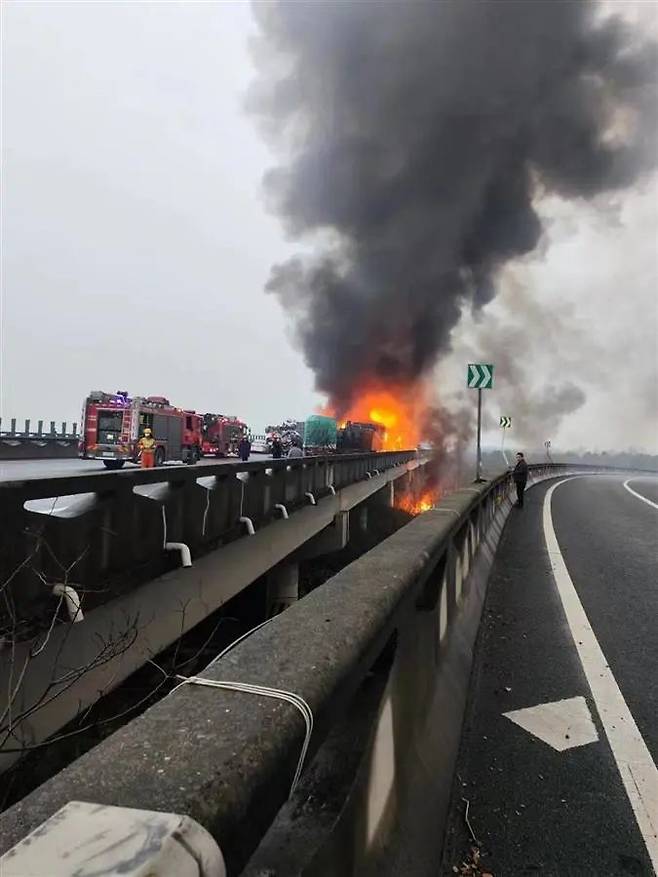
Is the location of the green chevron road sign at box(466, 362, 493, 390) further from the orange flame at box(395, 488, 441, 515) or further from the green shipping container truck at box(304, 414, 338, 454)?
the green shipping container truck at box(304, 414, 338, 454)

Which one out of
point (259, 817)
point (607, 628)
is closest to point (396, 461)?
point (607, 628)

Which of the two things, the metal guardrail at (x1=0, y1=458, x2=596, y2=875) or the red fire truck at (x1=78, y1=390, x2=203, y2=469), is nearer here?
the metal guardrail at (x1=0, y1=458, x2=596, y2=875)

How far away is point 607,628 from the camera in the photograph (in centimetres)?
544

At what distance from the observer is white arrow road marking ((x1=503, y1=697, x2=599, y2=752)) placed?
3.36 meters

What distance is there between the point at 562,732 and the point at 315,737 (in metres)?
2.58

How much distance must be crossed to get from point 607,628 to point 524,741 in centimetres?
253

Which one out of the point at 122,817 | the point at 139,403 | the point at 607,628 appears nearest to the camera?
the point at 122,817

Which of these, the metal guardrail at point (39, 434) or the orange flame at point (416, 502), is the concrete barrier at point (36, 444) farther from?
the orange flame at point (416, 502)

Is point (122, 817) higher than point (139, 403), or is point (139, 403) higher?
point (139, 403)

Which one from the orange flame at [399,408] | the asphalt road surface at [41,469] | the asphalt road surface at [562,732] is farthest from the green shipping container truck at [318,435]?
the asphalt road surface at [562,732]

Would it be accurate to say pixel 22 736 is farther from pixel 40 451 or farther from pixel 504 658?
pixel 40 451

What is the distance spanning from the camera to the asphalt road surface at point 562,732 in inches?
97.8

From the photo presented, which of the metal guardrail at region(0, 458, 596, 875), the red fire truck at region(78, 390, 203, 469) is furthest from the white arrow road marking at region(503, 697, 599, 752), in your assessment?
the red fire truck at region(78, 390, 203, 469)

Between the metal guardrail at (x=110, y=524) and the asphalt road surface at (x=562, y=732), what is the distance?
2979mm
